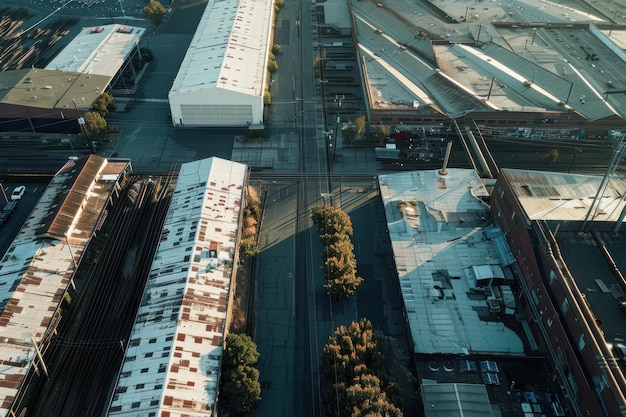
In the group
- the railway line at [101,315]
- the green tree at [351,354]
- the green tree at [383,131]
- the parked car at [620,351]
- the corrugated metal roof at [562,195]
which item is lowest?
the railway line at [101,315]

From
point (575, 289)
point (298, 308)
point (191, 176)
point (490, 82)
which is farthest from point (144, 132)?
point (575, 289)

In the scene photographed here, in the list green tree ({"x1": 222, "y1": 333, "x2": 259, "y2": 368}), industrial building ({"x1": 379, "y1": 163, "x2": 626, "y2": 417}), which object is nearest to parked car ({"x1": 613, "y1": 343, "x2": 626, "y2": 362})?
industrial building ({"x1": 379, "y1": 163, "x2": 626, "y2": 417})

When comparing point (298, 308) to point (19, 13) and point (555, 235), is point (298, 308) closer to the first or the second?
point (555, 235)

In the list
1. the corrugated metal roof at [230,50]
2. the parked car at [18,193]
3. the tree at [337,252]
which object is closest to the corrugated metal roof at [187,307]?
the tree at [337,252]

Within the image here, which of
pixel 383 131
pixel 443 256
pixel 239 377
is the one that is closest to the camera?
pixel 239 377

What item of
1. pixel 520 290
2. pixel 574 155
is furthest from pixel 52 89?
pixel 574 155

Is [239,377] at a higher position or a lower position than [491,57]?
lower

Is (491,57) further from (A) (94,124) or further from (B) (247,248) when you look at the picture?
(A) (94,124)

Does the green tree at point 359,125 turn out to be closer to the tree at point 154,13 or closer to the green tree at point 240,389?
the green tree at point 240,389
